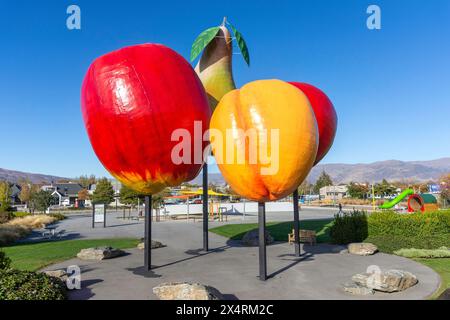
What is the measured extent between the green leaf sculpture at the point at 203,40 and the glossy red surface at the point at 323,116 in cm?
360

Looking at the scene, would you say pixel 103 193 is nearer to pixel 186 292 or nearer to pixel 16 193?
pixel 186 292

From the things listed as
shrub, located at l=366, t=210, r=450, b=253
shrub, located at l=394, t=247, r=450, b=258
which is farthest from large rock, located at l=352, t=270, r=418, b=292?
shrub, located at l=366, t=210, r=450, b=253

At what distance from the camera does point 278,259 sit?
12344mm

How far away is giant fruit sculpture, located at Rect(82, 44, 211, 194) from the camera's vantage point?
725cm

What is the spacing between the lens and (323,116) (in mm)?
11141

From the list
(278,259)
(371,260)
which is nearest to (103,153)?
(278,259)

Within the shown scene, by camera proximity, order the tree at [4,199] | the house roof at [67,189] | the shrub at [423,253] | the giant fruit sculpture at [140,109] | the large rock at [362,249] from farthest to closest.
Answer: the house roof at [67,189] < the tree at [4,199] < the large rock at [362,249] < the shrub at [423,253] < the giant fruit sculpture at [140,109]

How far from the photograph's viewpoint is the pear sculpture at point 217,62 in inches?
429

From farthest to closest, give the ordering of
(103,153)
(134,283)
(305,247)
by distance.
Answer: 1. (305,247)
2. (134,283)
3. (103,153)

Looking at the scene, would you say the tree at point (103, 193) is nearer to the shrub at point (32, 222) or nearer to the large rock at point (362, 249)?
the shrub at point (32, 222)

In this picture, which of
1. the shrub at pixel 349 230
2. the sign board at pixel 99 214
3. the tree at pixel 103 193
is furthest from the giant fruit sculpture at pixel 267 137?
the tree at pixel 103 193
